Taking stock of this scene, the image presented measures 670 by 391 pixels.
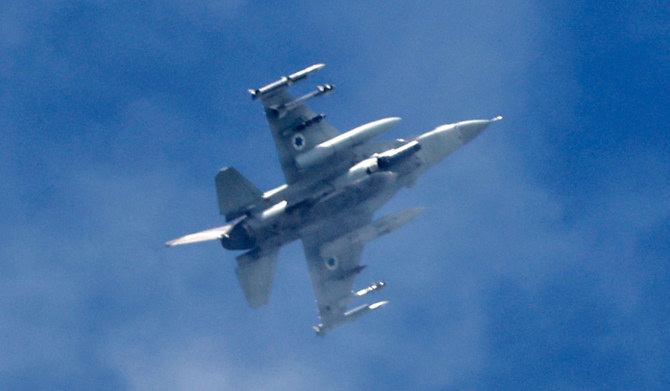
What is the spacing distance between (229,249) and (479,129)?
17904 millimetres

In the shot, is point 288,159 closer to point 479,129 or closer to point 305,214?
point 305,214

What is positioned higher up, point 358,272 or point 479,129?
point 479,129

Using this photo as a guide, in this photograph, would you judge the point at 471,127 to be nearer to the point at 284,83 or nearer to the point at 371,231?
the point at 371,231

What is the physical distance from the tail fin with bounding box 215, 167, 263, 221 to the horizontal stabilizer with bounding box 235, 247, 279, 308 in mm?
3254

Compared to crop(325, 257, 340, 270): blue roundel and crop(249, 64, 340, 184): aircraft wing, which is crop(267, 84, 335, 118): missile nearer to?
crop(249, 64, 340, 184): aircraft wing

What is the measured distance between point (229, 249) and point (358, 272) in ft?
31.6

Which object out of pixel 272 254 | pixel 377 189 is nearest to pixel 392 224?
pixel 377 189

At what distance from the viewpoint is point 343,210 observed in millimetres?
59938

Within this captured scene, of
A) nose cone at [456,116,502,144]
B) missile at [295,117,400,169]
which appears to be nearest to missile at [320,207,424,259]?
nose cone at [456,116,502,144]

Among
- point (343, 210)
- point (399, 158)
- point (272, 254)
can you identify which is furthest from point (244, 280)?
point (399, 158)

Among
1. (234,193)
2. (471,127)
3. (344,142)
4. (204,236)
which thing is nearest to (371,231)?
(344,142)

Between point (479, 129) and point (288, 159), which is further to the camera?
point (479, 129)

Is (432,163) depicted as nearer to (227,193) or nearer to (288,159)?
(288,159)

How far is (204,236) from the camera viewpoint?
58.1 m
